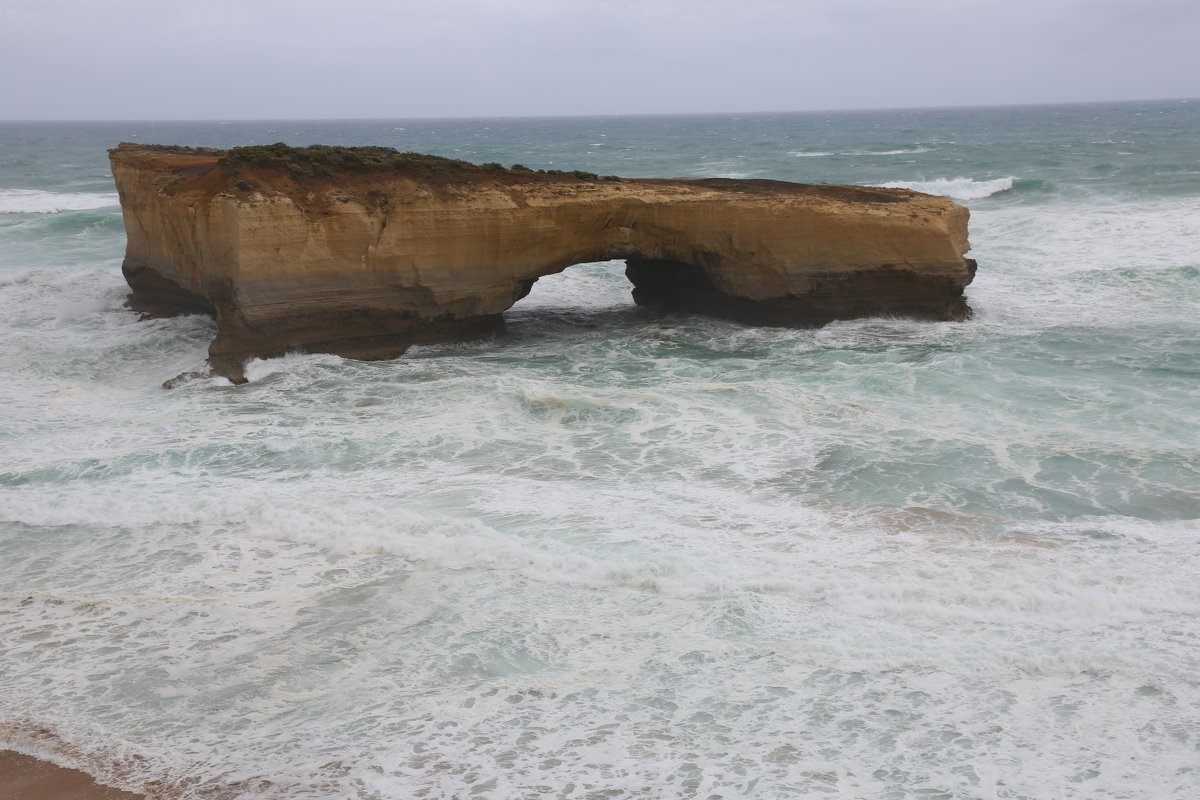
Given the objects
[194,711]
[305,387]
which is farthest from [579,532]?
[305,387]

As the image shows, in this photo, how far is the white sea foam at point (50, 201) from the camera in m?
28.7

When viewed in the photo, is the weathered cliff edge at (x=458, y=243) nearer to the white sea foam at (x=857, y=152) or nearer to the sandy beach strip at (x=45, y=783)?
the sandy beach strip at (x=45, y=783)

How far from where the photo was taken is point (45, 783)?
5.11 meters

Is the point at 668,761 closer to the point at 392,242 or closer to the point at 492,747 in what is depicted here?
the point at 492,747

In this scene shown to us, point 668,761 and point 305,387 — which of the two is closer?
point 668,761

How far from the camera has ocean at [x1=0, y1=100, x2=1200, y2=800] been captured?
5.27 m

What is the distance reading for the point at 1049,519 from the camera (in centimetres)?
776

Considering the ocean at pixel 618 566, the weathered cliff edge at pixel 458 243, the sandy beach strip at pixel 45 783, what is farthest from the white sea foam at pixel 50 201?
the sandy beach strip at pixel 45 783

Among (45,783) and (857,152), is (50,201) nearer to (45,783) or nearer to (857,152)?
(45,783)

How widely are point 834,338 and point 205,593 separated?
8.67 metres

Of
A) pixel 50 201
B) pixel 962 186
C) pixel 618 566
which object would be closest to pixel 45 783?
pixel 618 566

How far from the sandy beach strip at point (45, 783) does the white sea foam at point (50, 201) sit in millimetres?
26106

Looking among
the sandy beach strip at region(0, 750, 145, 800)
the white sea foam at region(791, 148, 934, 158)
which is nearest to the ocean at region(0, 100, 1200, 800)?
the sandy beach strip at region(0, 750, 145, 800)

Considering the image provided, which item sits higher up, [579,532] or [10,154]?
[10,154]
